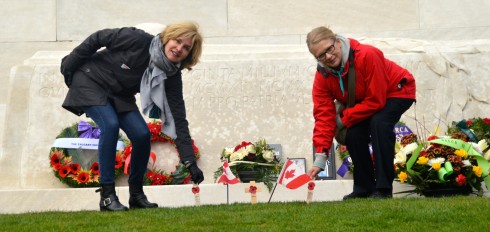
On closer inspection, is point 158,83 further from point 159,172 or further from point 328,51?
point 159,172

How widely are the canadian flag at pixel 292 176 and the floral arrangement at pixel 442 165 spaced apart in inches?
54.9

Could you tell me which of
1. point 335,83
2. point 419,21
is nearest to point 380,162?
point 335,83

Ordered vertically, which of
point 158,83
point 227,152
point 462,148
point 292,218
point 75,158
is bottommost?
point 75,158

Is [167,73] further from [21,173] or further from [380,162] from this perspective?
[21,173]

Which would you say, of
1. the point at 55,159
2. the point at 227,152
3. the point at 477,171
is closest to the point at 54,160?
the point at 55,159

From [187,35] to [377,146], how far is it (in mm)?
1848

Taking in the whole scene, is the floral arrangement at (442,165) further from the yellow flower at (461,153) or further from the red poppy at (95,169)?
the red poppy at (95,169)

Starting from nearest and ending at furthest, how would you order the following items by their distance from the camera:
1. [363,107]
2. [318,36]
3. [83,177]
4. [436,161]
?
[318,36], [363,107], [436,161], [83,177]

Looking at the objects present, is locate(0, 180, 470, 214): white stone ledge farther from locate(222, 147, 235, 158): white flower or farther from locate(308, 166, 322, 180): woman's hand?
locate(308, 166, 322, 180): woman's hand

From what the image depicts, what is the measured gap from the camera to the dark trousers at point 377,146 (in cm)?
759

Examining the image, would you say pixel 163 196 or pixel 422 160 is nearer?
pixel 422 160

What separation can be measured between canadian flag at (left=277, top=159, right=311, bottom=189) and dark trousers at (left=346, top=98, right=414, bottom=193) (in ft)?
2.01

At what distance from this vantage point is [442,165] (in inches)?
331

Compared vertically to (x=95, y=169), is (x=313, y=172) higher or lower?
higher
